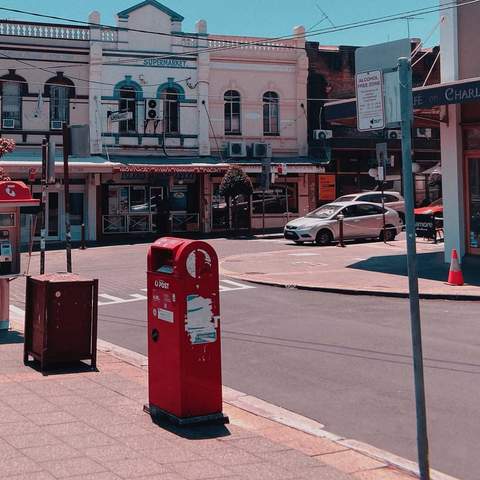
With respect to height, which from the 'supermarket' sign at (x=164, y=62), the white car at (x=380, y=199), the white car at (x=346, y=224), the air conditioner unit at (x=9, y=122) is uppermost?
the 'supermarket' sign at (x=164, y=62)

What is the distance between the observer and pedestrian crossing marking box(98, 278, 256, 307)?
15578 mm

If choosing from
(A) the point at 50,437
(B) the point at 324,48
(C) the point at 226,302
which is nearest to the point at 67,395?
(A) the point at 50,437

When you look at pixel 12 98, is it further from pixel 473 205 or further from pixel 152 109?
pixel 473 205

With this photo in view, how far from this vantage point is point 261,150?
1412 inches

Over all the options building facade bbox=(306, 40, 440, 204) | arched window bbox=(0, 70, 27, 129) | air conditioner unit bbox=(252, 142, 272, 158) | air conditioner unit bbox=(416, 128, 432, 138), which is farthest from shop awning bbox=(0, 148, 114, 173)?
air conditioner unit bbox=(416, 128, 432, 138)

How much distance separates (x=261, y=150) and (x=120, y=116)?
23.0 ft

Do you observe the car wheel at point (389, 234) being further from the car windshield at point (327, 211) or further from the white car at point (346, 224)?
the car windshield at point (327, 211)

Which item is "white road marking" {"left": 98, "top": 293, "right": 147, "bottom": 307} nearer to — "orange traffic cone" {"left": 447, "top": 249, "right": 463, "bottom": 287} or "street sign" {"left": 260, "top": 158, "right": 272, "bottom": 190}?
"orange traffic cone" {"left": 447, "top": 249, "right": 463, "bottom": 287}

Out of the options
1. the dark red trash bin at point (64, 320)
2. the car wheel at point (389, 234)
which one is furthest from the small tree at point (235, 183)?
the dark red trash bin at point (64, 320)

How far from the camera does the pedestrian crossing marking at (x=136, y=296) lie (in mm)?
15578

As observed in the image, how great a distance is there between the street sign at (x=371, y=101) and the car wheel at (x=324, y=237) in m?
21.6

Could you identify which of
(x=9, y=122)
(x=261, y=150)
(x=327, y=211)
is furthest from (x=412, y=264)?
(x=261, y=150)

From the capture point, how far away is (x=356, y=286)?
642 inches

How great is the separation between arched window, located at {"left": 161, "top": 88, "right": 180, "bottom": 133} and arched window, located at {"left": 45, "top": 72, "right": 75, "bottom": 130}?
164 inches
